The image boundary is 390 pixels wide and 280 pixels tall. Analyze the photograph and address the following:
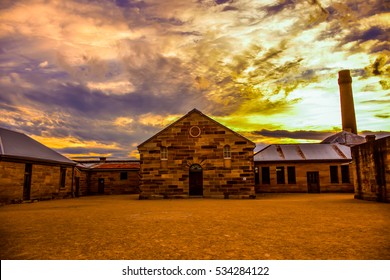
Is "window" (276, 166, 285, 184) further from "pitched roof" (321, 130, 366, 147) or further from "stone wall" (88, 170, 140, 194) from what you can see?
"stone wall" (88, 170, 140, 194)

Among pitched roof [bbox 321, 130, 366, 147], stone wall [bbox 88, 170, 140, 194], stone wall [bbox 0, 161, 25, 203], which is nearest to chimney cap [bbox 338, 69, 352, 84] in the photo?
pitched roof [bbox 321, 130, 366, 147]

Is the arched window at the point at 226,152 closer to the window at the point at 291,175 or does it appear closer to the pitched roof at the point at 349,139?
the window at the point at 291,175

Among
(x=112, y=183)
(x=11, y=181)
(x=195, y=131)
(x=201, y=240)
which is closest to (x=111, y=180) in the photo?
(x=112, y=183)

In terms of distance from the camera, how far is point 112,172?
3250 centimetres

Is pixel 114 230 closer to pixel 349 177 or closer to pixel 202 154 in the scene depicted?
pixel 202 154

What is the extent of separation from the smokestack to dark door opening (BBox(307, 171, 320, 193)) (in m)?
21.6

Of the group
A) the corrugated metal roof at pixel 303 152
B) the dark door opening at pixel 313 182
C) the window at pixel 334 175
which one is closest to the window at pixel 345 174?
the window at pixel 334 175

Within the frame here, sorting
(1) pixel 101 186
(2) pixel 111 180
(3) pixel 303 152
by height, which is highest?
(3) pixel 303 152

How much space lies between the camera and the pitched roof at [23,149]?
18.0 meters

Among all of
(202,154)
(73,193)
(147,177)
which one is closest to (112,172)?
(73,193)

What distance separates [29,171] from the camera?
19.5 meters

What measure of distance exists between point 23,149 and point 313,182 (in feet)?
87.1

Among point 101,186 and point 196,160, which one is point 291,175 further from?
point 101,186

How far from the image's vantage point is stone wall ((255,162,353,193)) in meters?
26.4
